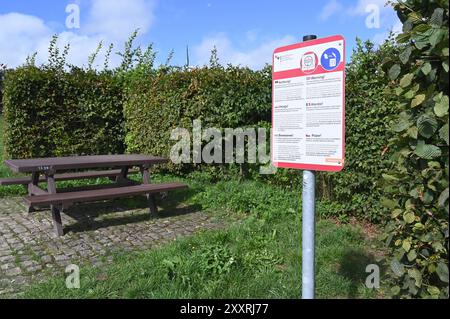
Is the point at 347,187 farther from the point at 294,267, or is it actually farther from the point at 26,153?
the point at 26,153

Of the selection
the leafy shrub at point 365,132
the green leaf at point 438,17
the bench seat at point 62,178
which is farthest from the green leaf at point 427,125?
Answer: the bench seat at point 62,178

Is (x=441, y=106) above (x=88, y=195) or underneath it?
above

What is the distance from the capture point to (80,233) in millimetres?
4641

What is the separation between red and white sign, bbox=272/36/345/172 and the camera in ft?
6.77

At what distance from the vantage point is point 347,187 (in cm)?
490

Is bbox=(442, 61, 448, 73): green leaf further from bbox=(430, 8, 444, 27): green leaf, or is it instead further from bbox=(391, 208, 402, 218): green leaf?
bbox=(391, 208, 402, 218): green leaf

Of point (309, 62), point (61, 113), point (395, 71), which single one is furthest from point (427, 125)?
point (61, 113)

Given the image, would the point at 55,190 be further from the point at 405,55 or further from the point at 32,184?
the point at 405,55

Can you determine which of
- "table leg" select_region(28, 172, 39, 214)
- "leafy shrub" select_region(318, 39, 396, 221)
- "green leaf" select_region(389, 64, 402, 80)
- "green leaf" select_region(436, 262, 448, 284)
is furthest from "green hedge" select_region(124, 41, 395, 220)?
"table leg" select_region(28, 172, 39, 214)

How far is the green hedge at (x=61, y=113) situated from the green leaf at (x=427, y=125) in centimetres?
819

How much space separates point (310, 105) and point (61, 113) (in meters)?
7.87

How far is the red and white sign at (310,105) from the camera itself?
6.77 ft

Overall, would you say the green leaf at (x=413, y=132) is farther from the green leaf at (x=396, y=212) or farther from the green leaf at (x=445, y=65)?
the green leaf at (x=396, y=212)
